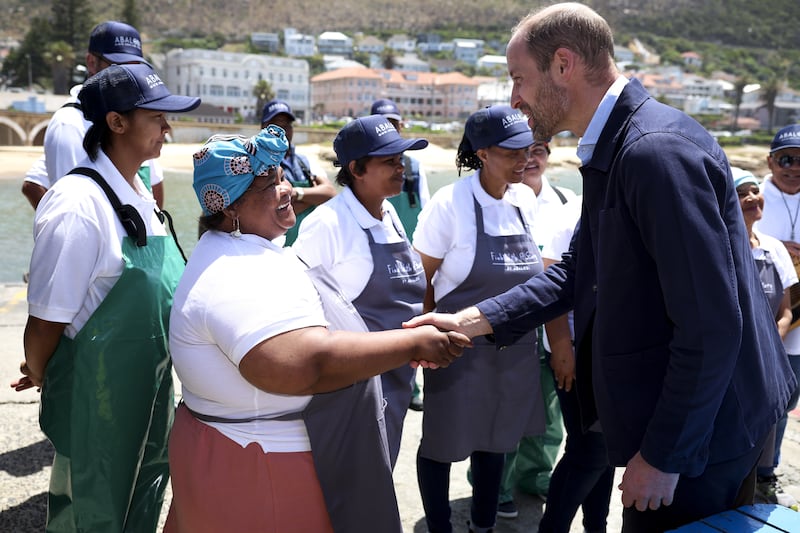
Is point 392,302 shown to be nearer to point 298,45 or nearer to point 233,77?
point 233,77

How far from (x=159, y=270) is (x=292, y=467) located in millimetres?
1026

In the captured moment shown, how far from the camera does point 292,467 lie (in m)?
2.16

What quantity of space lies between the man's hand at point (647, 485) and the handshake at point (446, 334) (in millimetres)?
685

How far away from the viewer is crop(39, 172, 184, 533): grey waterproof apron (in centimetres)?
261

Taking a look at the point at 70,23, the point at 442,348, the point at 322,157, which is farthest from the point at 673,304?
the point at 70,23

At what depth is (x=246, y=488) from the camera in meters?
2.14

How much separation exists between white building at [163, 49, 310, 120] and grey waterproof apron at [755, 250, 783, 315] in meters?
99.7

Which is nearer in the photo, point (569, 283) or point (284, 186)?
point (284, 186)

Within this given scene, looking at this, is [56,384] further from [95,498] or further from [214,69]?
[214,69]

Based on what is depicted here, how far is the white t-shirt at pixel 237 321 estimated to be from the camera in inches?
78.0

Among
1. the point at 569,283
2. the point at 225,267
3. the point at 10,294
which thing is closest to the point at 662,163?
the point at 569,283

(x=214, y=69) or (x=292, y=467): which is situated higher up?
(x=292, y=467)

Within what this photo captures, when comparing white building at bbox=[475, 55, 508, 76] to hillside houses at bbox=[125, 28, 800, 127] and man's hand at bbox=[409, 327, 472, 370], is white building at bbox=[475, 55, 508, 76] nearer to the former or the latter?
hillside houses at bbox=[125, 28, 800, 127]

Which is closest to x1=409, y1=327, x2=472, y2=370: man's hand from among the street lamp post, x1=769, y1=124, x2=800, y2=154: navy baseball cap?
x1=769, y1=124, x2=800, y2=154: navy baseball cap
